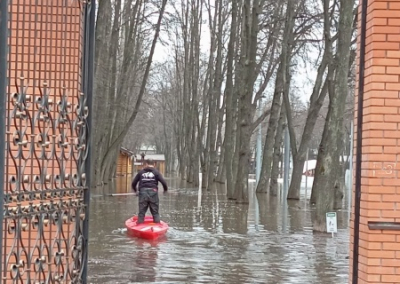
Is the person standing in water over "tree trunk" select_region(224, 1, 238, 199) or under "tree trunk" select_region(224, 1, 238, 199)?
under

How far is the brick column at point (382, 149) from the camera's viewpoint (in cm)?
617

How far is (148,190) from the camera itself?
1602 centimetres

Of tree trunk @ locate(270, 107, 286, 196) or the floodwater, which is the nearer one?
the floodwater

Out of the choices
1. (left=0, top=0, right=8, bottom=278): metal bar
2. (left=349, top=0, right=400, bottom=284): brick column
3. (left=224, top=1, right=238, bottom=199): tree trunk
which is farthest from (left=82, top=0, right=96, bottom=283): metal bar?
(left=224, top=1, right=238, bottom=199): tree trunk

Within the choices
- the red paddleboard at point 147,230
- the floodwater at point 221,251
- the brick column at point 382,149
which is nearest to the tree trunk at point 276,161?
the floodwater at point 221,251

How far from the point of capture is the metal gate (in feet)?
13.5

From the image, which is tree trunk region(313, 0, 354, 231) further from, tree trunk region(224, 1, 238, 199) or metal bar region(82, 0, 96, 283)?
tree trunk region(224, 1, 238, 199)

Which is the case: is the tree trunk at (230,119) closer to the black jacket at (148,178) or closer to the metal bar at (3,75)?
the black jacket at (148,178)

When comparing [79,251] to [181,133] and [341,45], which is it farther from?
[181,133]

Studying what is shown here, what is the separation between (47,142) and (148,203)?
37.1 ft

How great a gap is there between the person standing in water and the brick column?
9.81 metres

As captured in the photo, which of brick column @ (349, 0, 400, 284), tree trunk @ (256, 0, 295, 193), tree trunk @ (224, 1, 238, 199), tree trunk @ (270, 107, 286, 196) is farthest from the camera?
tree trunk @ (270, 107, 286, 196)

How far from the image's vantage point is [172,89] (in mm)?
58031

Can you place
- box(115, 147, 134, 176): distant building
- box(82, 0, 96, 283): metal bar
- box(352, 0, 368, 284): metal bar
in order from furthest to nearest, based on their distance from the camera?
box(115, 147, 134, 176): distant building → box(352, 0, 368, 284): metal bar → box(82, 0, 96, 283): metal bar
